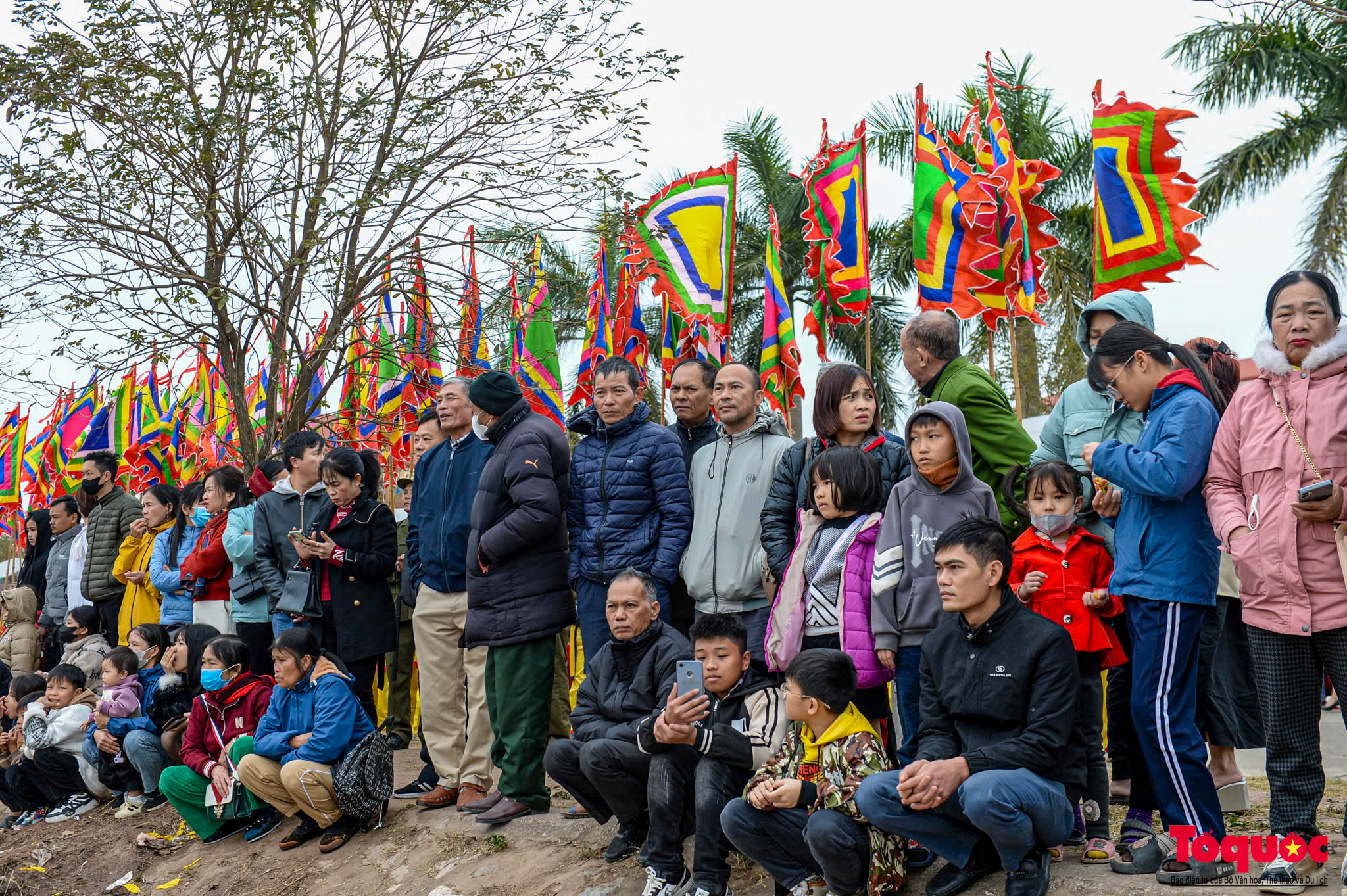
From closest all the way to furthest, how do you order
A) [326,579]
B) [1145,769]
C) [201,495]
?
[1145,769], [326,579], [201,495]

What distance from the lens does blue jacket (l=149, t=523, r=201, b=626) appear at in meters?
7.71

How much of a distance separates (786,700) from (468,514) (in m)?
2.44

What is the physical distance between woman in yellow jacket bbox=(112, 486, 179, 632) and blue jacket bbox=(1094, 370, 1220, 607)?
21.7 ft

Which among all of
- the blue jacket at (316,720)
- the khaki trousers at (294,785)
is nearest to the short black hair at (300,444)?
the blue jacket at (316,720)

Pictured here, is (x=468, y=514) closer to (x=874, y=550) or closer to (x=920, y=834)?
(x=874, y=550)

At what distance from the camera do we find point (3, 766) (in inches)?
329

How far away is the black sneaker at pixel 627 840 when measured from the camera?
496 cm

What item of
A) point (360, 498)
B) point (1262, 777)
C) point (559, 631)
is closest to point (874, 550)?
point (559, 631)

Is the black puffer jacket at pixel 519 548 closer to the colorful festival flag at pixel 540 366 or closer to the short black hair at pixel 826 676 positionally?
the short black hair at pixel 826 676

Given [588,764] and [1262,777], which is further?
[1262,777]

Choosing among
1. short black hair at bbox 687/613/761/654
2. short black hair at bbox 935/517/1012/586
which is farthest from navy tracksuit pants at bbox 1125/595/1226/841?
short black hair at bbox 687/613/761/654

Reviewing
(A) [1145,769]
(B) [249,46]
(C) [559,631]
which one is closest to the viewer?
(A) [1145,769]

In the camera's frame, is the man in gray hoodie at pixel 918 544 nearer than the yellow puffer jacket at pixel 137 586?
Yes

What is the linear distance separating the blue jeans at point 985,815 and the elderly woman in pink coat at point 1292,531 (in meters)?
0.67
